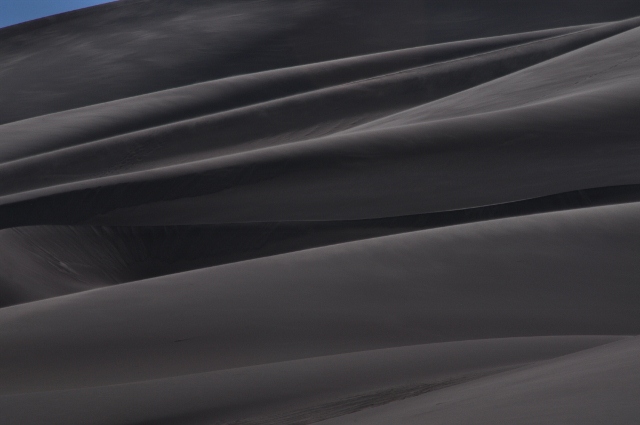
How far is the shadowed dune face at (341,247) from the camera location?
1.20 metres

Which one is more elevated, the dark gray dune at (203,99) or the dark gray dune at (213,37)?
the dark gray dune at (213,37)

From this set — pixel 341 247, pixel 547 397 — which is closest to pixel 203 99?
pixel 341 247

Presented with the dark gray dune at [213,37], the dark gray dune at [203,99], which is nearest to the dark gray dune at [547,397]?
the dark gray dune at [203,99]

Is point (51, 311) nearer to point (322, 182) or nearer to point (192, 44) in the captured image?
point (322, 182)

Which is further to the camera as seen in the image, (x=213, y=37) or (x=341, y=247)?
(x=213, y=37)

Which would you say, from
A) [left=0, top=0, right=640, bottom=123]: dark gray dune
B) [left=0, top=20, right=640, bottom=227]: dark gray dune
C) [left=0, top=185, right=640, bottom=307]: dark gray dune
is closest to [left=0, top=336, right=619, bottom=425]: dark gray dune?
[left=0, top=185, right=640, bottom=307]: dark gray dune

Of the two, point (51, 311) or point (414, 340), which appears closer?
point (414, 340)

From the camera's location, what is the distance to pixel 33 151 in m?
3.86

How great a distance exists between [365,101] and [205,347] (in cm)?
280

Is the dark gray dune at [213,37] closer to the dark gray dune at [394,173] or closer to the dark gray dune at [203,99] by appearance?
the dark gray dune at [203,99]

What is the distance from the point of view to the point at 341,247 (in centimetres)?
180

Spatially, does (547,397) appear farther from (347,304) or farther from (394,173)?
(394,173)

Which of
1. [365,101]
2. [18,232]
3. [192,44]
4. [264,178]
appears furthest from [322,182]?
[192,44]

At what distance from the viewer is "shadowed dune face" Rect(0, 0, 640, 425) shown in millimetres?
1197
